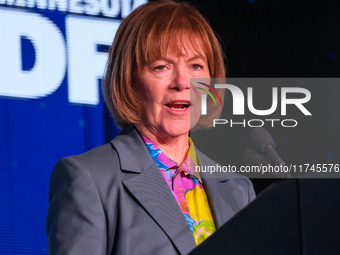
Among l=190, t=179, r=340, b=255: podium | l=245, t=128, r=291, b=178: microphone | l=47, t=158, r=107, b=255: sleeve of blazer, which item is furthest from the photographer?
l=245, t=128, r=291, b=178: microphone

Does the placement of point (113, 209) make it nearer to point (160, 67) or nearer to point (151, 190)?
point (151, 190)

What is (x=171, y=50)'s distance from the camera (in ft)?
5.22

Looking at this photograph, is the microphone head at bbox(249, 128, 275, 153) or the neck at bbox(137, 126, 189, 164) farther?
the neck at bbox(137, 126, 189, 164)

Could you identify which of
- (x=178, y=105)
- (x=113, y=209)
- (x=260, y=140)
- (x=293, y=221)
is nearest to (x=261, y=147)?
(x=260, y=140)

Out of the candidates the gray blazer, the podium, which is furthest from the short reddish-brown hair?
the podium

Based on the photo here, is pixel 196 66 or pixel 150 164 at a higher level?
pixel 196 66

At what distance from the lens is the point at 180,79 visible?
1.59 metres

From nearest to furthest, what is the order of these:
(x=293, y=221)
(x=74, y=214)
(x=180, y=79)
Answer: (x=293, y=221) → (x=74, y=214) → (x=180, y=79)

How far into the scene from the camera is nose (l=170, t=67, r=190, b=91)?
1588 mm

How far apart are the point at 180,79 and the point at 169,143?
0.18m

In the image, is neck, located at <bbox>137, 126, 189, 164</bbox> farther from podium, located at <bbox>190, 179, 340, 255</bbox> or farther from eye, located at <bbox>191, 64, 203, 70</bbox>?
podium, located at <bbox>190, 179, 340, 255</bbox>

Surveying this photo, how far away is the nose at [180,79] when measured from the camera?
1588mm

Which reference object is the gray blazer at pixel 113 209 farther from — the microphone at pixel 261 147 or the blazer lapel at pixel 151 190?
the microphone at pixel 261 147

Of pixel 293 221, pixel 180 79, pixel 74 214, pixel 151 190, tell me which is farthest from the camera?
pixel 180 79
